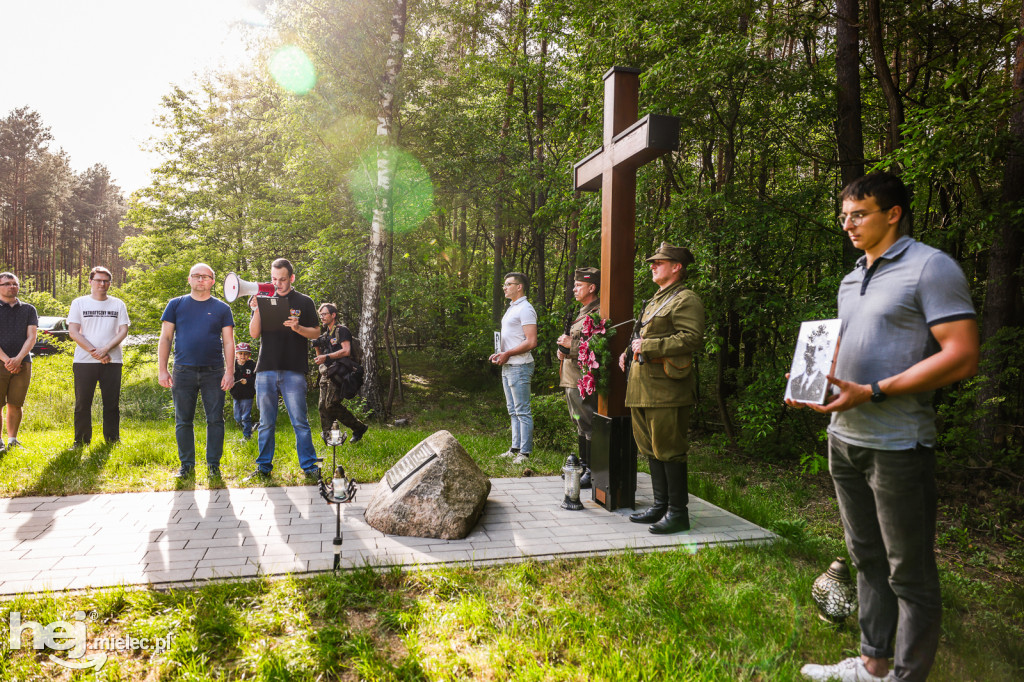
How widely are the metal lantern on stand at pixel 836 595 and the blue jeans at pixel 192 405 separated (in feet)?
18.1

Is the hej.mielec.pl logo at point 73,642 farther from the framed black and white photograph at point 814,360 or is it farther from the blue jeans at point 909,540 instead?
the blue jeans at point 909,540

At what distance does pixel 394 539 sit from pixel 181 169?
1823 centimetres

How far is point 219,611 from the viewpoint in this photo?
3.04 meters

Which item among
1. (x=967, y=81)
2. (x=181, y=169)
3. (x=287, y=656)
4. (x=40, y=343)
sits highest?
(x=181, y=169)

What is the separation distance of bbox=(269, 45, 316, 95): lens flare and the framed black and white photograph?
1152 centimetres

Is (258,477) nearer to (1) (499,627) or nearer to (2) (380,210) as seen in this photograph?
(1) (499,627)

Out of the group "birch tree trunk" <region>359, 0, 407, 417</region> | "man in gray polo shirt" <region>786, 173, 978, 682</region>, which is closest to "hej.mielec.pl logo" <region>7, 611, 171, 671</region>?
"man in gray polo shirt" <region>786, 173, 978, 682</region>

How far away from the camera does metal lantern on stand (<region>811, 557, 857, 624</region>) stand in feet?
9.87

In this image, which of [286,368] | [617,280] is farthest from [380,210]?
[617,280]

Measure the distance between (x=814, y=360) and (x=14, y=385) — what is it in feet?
28.5

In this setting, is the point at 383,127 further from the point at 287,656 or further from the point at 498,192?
the point at 287,656

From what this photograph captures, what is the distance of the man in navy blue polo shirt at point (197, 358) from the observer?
5.66 meters

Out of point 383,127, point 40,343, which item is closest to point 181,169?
point 40,343

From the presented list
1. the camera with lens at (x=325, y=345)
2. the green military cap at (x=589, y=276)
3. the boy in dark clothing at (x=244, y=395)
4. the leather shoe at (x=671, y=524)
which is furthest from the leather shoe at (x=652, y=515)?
the boy in dark clothing at (x=244, y=395)
